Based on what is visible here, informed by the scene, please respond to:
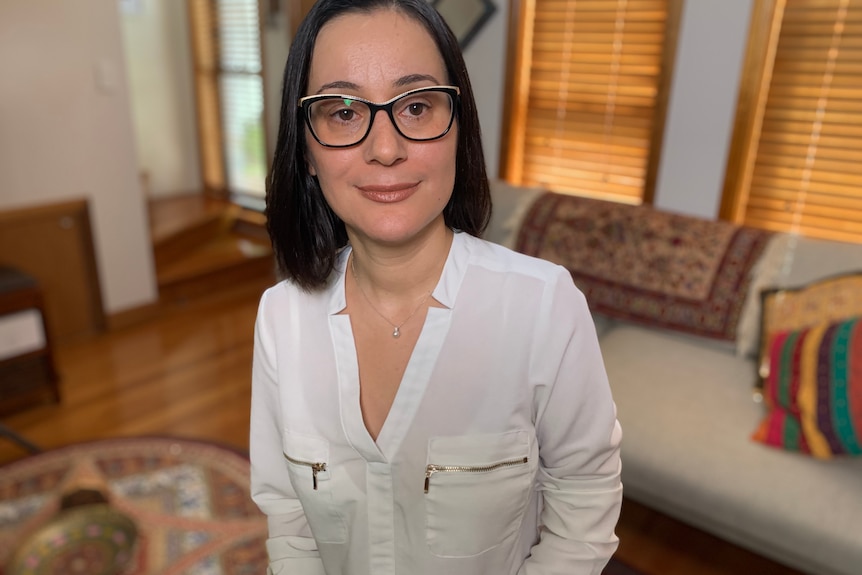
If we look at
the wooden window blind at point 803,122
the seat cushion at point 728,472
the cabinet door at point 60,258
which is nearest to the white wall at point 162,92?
the cabinet door at point 60,258

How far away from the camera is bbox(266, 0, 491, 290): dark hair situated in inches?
27.1

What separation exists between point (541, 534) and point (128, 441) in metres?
2.01

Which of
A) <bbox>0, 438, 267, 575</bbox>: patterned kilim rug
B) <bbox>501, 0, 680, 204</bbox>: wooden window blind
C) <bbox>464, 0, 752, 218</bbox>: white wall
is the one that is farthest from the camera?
<bbox>501, 0, 680, 204</bbox>: wooden window blind

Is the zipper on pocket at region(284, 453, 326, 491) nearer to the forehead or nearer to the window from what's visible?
the forehead

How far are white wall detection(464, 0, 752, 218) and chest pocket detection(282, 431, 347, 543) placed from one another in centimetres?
228

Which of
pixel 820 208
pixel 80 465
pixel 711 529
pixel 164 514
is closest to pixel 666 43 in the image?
pixel 820 208

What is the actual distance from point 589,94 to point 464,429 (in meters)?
2.65

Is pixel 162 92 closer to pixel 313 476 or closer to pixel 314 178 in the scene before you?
pixel 314 178

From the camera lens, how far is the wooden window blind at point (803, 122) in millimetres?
2404

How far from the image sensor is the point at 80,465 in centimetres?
224

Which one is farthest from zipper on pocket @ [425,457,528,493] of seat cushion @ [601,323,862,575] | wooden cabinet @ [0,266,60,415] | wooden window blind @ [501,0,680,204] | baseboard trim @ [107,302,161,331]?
baseboard trim @ [107,302,161,331]

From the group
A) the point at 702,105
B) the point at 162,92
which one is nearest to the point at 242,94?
the point at 162,92

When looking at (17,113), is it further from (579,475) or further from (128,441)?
(579,475)

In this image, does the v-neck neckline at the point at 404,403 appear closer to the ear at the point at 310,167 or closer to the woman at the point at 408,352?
the woman at the point at 408,352
